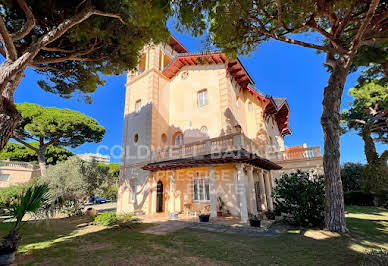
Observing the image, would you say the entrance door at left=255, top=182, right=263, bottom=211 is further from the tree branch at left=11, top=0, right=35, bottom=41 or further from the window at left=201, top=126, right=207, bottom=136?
the tree branch at left=11, top=0, right=35, bottom=41

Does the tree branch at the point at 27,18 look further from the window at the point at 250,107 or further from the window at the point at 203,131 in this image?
the window at the point at 250,107

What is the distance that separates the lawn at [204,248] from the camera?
529 centimetres

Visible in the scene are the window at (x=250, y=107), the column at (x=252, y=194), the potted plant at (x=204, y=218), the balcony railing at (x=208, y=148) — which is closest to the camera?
the potted plant at (x=204, y=218)

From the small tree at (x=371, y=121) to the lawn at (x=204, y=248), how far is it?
9.34m

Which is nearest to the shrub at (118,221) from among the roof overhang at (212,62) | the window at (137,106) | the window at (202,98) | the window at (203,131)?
the window at (203,131)

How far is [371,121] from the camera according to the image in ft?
52.8

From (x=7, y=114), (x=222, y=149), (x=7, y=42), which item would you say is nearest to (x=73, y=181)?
(x=7, y=114)

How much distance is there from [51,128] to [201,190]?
67.3 feet

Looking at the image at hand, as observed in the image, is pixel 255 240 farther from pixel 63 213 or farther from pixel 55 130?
pixel 55 130

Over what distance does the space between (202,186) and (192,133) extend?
478 cm

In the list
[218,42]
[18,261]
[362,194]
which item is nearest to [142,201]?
[18,261]

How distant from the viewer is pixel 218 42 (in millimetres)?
9062

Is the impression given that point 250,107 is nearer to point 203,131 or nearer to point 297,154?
point 297,154

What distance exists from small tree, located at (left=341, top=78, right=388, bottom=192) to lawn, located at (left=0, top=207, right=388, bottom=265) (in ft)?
30.7
